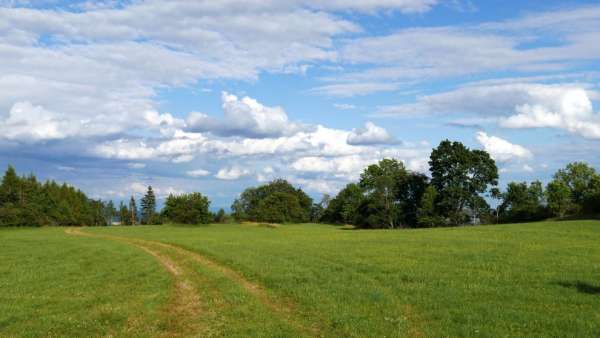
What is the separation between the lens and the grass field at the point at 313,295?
47.4ft

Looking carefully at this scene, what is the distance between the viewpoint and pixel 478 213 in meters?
94.4

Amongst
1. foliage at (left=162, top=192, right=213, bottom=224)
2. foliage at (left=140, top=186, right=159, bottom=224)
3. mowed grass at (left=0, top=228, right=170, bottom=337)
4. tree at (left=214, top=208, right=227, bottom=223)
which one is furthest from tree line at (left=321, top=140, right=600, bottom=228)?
foliage at (left=140, top=186, right=159, bottom=224)

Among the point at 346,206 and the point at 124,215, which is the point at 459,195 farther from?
the point at 124,215

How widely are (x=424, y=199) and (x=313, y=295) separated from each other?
78939mm

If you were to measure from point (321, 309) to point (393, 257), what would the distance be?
49.9ft

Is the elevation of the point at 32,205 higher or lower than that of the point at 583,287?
higher

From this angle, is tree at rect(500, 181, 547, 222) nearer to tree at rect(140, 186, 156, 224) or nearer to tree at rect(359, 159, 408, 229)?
tree at rect(359, 159, 408, 229)

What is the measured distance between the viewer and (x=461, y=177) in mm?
92875

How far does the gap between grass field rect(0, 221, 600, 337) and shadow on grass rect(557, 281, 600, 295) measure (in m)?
0.07

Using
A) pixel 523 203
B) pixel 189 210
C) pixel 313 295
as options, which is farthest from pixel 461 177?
pixel 313 295

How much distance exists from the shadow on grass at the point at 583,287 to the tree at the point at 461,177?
73564mm

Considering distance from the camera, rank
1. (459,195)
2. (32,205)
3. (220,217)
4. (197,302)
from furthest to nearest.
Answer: (220,217)
(32,205)
(459,195)
(197,302)

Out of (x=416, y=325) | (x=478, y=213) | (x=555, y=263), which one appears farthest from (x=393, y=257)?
(x=478, y=213)

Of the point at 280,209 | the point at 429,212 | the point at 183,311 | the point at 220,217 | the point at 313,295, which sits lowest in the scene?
the point at 183,311
